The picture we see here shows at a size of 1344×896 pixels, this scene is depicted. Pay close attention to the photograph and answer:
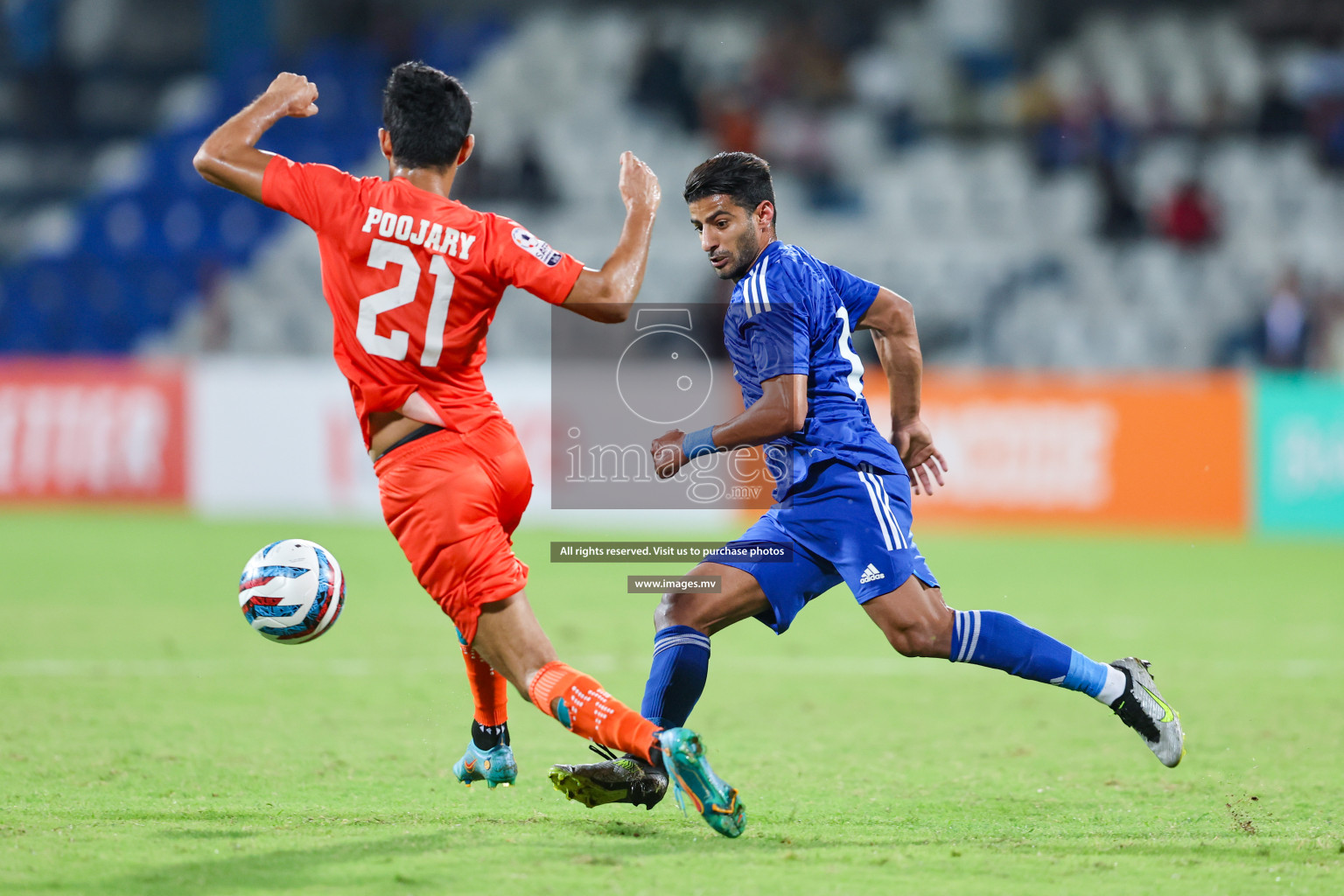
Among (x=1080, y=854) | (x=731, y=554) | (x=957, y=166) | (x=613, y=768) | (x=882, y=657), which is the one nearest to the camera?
(x=1080, y=854)

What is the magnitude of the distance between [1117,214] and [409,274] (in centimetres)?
1705

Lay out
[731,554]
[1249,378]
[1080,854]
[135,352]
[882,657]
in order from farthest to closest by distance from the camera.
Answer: [135,352], [1249,378], [882,657], [731,554], [1080,854]

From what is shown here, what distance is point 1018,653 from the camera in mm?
5168

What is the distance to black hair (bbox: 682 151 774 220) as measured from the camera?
5188mm

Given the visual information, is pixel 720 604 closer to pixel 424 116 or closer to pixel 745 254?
pixel 745 254

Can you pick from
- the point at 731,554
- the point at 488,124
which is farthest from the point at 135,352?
the point at 731,554

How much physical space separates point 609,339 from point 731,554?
435 inches

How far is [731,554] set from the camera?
5.34 meters

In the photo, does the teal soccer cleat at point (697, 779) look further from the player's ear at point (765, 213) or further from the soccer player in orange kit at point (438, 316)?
the player's ear at point (765, 213)

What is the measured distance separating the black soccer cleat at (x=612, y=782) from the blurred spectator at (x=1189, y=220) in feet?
55.7

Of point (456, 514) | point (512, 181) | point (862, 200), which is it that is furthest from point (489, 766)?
point (862, 200)

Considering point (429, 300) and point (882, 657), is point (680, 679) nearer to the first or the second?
point (429, 300)

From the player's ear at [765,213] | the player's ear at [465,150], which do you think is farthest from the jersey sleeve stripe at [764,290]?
the player's ear at [465,150]

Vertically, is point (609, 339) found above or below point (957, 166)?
below
